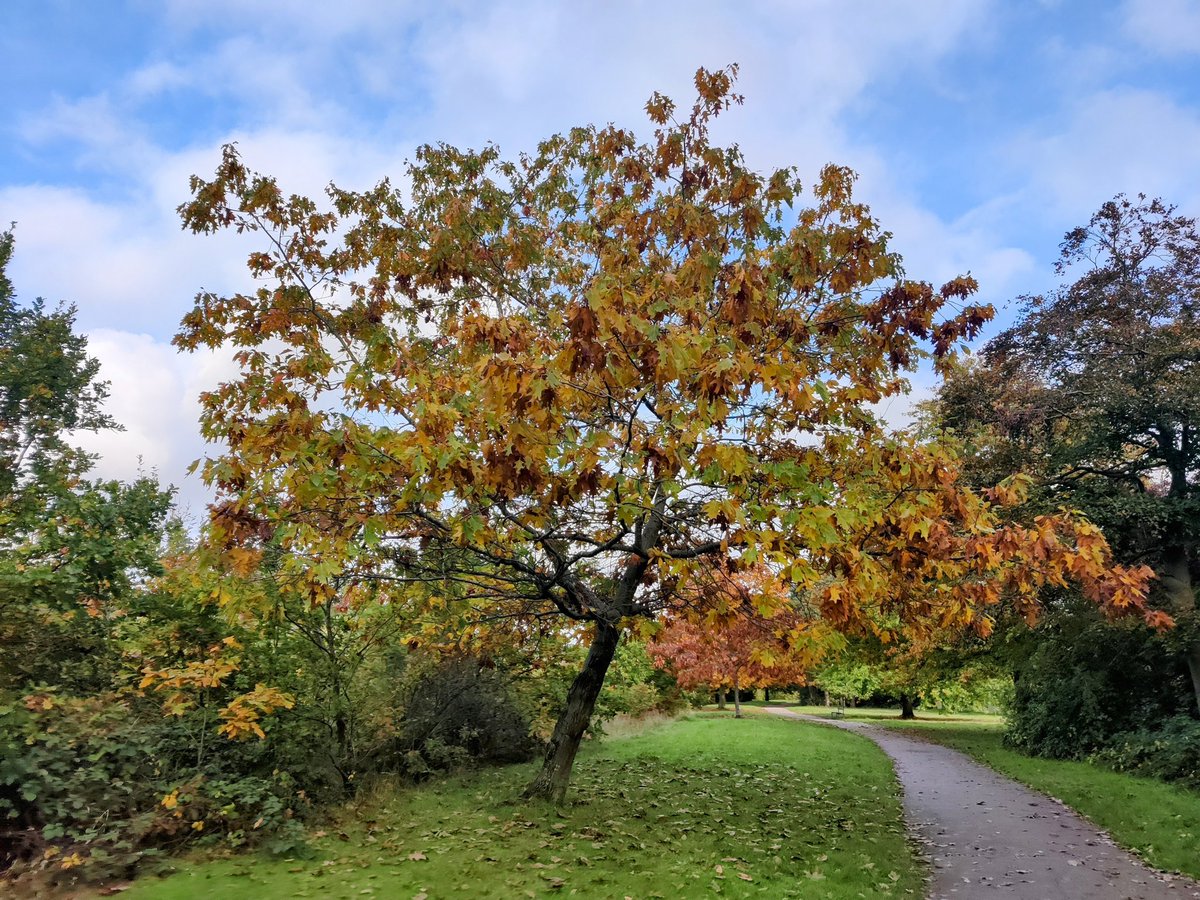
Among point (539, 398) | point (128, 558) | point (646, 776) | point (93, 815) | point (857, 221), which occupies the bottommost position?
point (646, 776)

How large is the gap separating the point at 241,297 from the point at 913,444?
24.0 ft

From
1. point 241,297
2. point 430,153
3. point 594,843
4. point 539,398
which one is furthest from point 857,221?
point 594,843

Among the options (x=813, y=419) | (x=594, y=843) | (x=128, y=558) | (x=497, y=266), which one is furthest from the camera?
(x=497, y=266)

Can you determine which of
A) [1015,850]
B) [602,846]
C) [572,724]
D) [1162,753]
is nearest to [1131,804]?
[1162,753]

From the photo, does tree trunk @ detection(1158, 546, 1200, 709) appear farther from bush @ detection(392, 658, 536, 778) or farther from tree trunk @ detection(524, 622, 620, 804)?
bush @ detection(392, 658, 536, 778)

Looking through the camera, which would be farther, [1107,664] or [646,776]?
[1107,664]

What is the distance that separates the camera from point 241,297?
25.1ft

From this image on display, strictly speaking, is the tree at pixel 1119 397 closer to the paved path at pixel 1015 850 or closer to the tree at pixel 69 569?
the paved path at pixel 1015 850

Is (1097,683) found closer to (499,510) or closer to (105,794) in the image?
(499,510)

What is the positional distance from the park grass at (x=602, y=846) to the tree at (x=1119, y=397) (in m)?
7.38

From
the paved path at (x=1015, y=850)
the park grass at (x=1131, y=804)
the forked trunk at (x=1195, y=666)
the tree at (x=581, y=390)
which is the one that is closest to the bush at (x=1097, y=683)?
the forked trunk at (x=1195, y=666)

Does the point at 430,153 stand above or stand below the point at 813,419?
above

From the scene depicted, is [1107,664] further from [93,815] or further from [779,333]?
[93,815]

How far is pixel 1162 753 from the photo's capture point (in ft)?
37.6
